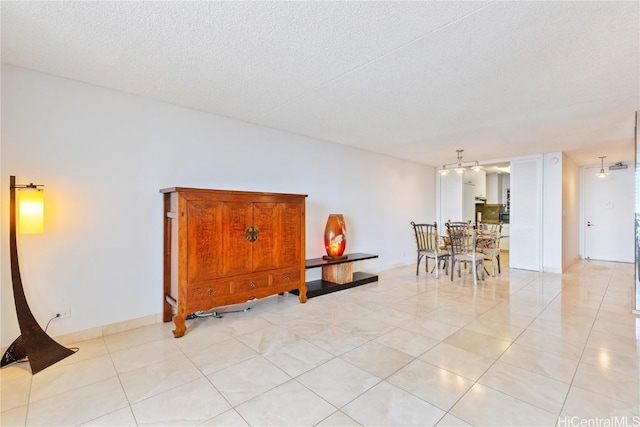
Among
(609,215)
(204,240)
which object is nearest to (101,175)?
(204,240)

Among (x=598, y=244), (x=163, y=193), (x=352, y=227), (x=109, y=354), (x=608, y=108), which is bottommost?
(x=109, y=354)

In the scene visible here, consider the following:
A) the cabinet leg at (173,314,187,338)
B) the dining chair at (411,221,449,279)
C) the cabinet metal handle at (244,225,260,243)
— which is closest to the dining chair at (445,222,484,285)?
the dining chair at (411,221,449,279)

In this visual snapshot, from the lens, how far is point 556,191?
566 cm

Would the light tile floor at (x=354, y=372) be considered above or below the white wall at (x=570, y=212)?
below

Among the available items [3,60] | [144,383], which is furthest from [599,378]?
[3,60]

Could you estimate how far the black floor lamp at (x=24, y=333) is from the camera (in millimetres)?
2332

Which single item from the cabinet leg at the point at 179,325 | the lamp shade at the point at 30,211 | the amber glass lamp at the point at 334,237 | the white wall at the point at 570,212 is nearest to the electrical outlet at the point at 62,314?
the lamp shade at the point at 30,211

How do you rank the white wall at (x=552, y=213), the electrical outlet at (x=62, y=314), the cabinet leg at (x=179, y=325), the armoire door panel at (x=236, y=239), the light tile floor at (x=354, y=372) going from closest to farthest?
the light tile floor at (x=354, y=372) → the electrical outlet at (x=62, y=314) → the cabinet leg at (x=179, y=325) → the armoire door panel at (x=236, y=239) → the white wall at (x=552, y=213)

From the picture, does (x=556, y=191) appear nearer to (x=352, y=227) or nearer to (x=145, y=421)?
(x=352, y=227)

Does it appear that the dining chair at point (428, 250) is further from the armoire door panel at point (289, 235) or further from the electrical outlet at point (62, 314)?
the electrical outlet at point (62, 314)

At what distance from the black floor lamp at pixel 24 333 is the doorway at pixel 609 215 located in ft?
33.4

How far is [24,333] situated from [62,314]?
1.07ft

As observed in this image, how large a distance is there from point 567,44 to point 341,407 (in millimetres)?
2928

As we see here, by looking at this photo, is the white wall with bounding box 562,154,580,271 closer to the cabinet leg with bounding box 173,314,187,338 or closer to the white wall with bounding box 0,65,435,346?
the white wall with bounding box 0,65,435,346
